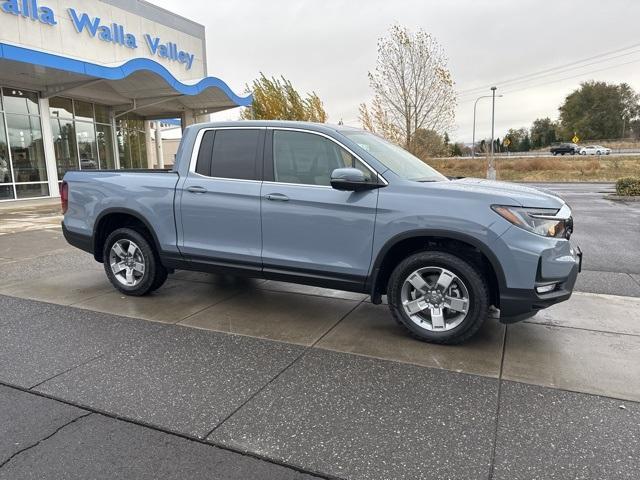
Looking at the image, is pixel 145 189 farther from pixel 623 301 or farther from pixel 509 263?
pixel 623 301

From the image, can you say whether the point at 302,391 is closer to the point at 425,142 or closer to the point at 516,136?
the point at 425,142

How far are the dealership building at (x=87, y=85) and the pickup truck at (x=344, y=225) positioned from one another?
11710 mm

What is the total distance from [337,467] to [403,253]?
2162 mm

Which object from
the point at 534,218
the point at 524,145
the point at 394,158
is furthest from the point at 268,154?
the point at 524,145

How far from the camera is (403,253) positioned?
4.38m

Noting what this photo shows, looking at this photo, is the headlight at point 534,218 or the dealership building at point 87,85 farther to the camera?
the dealership building at point 87,85

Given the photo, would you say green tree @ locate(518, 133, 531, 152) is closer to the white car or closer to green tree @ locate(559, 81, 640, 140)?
green tree @ locate(559, 81, 640, 140)

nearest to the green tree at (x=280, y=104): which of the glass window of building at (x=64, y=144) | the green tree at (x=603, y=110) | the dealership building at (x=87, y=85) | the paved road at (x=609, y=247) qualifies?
the dealership building at (x=87, y=85)

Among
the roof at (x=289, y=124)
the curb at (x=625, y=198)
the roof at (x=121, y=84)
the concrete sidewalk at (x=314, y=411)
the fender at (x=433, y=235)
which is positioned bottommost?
the curb at (x=625, y=198)

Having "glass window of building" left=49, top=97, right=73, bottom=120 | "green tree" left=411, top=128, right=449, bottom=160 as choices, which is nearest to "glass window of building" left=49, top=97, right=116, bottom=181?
"glass window of building" left=49, top=97, right=73, bottom=120

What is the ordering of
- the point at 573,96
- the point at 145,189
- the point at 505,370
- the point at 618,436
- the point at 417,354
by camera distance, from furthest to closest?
the point at 573,96, the point at 145,189, the point at 417,354, the point at 505,370, the point at 618,436

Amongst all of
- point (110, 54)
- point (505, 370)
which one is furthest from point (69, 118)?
point (505, 370)

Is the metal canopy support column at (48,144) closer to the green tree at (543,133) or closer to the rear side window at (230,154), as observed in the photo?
the rear side window at (230,154)

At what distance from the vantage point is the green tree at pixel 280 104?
27578mm
